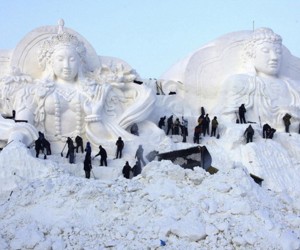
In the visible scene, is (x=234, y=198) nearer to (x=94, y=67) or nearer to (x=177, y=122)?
(x=177, y=122)

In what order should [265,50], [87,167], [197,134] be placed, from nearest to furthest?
[87,167] → [197,134] → [265,50]

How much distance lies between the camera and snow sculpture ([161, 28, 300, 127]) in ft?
53.0

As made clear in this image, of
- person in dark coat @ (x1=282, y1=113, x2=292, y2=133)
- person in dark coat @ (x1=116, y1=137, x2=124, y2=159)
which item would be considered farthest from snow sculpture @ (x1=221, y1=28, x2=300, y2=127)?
person in dark coat @ (x1=116, y1=137, x2=124, y2=159)

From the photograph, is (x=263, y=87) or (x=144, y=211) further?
(x=263, y=87)

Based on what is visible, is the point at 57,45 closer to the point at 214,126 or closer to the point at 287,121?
the point at 214,126

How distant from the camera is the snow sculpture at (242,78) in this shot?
16.1 meters

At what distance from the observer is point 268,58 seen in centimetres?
1653

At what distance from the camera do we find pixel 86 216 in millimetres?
10984

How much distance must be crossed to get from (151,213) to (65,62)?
473 centimetres

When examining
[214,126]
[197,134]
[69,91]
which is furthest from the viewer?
[214,126]

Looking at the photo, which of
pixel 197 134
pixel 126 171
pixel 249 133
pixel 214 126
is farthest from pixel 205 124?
pixel 126 171

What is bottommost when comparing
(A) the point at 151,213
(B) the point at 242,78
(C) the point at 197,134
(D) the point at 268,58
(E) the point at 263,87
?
(A) the point at 151,213

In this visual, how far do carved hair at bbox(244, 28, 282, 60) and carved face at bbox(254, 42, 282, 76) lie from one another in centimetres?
8

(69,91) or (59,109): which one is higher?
(69,91)
